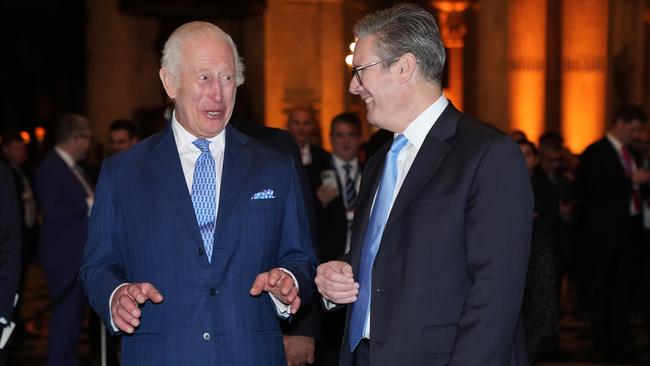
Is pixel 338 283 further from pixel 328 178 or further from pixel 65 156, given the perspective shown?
pixel 65 156

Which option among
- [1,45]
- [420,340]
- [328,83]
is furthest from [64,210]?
[1,45]

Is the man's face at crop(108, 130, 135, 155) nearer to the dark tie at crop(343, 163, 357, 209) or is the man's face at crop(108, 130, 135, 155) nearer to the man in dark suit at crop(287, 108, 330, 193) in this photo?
the man in dark suit at crop(287, 108, 330, 193)

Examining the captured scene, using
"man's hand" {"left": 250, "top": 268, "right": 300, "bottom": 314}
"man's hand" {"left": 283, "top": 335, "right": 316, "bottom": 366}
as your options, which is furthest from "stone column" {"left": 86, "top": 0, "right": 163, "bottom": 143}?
"man's hand" {"left": 250, "top": 268, "right": 300, "bottom": 314}

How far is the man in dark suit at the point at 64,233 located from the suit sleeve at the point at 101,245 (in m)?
4.54

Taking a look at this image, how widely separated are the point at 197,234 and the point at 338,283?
555 mm

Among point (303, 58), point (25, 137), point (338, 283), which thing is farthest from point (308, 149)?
point (25, 137)

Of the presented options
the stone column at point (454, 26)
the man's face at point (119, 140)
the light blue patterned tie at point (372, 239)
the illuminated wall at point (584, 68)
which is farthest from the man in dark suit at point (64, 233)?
the illuminated wall at point (584, 68)

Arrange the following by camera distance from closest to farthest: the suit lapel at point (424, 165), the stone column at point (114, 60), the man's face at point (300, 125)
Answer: the suit lapel at point (424, 165) → the man's face at point (300, 125) → the stone column at point (114, 60)

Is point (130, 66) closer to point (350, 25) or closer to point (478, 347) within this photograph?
point (350, 25)

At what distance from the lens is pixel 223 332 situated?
3.82 metres

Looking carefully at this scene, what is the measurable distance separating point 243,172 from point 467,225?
96cm

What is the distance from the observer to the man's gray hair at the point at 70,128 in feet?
30.6

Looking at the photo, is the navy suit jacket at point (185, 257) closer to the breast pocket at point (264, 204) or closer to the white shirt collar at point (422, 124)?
the breast pocket at point (264, 204)

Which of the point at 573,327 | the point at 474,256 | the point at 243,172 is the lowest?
the point at 573,327
